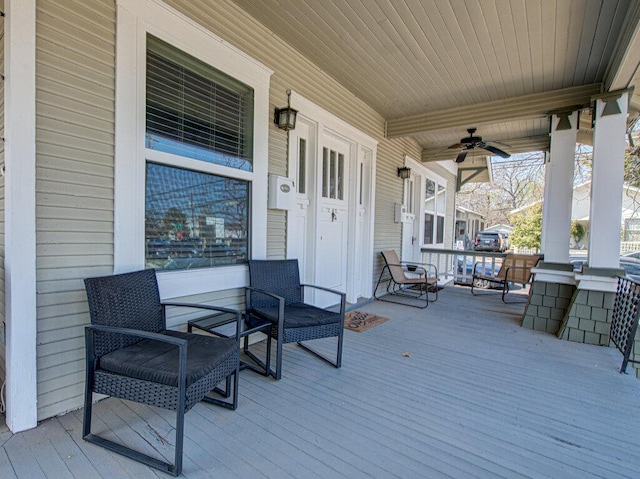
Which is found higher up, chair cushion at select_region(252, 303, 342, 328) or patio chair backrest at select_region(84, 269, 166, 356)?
patio chair backrest at select_region(84, 269, 166, 356)

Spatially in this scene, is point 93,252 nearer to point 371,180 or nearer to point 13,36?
point 13,36

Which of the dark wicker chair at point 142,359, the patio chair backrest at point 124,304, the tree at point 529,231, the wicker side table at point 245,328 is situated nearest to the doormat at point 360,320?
the wicker side table at point 245,328

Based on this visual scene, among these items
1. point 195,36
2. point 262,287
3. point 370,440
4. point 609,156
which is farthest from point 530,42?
point 370,440

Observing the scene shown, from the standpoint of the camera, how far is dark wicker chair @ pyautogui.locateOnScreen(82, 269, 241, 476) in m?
1.49

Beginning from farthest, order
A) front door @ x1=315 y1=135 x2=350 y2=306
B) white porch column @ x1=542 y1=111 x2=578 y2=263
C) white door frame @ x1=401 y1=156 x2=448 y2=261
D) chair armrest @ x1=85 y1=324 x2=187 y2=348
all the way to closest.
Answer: white door frame @ x1=401 y1=156 x2=448 y2=261, front door @ x1=315 y1=135 x2=350 y2=306, white porch column @ x1=542 y1=111 x2=578 y2=263, chair armrest @ x1=85 y1=324 x2=187 y2=348

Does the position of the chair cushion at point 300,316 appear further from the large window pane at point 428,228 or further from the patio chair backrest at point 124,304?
the large window pane at point 428,228

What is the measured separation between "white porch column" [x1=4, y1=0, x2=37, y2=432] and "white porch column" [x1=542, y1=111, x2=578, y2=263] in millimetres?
4955

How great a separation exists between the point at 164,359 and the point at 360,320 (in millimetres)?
2786

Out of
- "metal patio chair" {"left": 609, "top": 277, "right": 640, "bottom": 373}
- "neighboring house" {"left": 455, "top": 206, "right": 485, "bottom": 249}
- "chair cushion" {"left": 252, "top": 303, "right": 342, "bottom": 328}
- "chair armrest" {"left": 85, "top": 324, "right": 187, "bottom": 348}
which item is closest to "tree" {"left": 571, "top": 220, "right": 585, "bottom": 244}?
"neighboring house" {"left": 455, "top": 206, "right": 485, "bottom": 249}

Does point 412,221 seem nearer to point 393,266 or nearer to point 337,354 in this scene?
point 393,266

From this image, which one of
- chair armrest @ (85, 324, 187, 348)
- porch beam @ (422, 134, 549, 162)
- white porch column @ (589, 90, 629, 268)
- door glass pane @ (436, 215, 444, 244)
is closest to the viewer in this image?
chair armrest @ (85, 324, 187, 348)

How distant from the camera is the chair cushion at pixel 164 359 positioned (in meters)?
1.53

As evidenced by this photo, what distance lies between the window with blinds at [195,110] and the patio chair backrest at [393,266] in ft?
10.1

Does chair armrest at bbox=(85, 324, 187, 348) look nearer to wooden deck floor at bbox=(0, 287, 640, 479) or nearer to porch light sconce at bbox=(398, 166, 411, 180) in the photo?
wooden deck floor at bbox=(0, 287, 640, 479)
